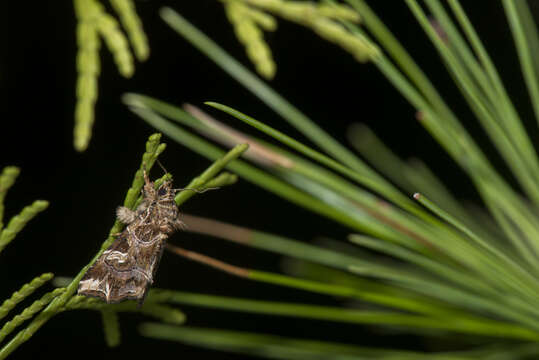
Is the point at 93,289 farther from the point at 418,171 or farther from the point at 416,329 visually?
the point at 418,171

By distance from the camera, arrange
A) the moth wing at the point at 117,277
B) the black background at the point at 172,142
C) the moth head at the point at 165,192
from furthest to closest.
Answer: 1. the black background at the point at 172,142
2. the moth head at the point at 165,192
3. the moth wing at the point at 117,277

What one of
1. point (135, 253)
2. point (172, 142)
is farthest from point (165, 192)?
point (172, 142)

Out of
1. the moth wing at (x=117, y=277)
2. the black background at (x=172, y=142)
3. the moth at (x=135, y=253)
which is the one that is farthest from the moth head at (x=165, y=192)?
the black background at (x=172, y=142)

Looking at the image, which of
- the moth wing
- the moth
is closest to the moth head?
the moth

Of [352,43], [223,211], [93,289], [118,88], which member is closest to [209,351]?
[223,211]

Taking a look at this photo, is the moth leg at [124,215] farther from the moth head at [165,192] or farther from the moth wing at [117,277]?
the moth head at [165,192]

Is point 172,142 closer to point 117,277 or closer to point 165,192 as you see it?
point 165,192

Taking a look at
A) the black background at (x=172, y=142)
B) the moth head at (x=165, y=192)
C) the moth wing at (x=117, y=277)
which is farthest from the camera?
the black background at (x=172, y=142)
